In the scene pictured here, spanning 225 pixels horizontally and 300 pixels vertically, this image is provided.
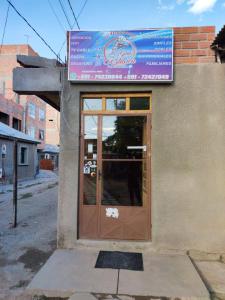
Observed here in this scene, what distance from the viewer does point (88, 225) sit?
498cm

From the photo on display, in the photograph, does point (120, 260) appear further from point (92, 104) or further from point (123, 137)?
point (92, 104)

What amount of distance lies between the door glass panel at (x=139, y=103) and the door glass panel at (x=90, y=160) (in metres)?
0.72

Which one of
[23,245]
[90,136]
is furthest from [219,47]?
[23,245]

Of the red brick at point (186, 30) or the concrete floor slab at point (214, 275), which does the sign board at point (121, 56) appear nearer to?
the red brick at point (186, 30)

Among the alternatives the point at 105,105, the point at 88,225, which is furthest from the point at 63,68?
the point at 88,225

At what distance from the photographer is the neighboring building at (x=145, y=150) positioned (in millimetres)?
4770

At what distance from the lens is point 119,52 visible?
4.81m

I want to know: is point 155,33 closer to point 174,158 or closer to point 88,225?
→ point 174,158

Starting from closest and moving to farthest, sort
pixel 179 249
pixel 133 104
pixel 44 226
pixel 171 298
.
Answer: pixel 171 298
pixel 179 249
pixel 133 104
pixel 44 226

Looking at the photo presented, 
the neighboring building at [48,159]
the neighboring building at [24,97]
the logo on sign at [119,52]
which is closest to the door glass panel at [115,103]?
the logo on sign at [119,52]

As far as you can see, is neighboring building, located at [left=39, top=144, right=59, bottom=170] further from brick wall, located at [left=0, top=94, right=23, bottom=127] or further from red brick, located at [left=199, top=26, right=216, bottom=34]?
red brick, located at [left=199, top=26, right=216, bottom=34]

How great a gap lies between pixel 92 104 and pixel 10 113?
2929 centimetres

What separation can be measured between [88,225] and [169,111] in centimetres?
249

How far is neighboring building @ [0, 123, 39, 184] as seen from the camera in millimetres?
16475
